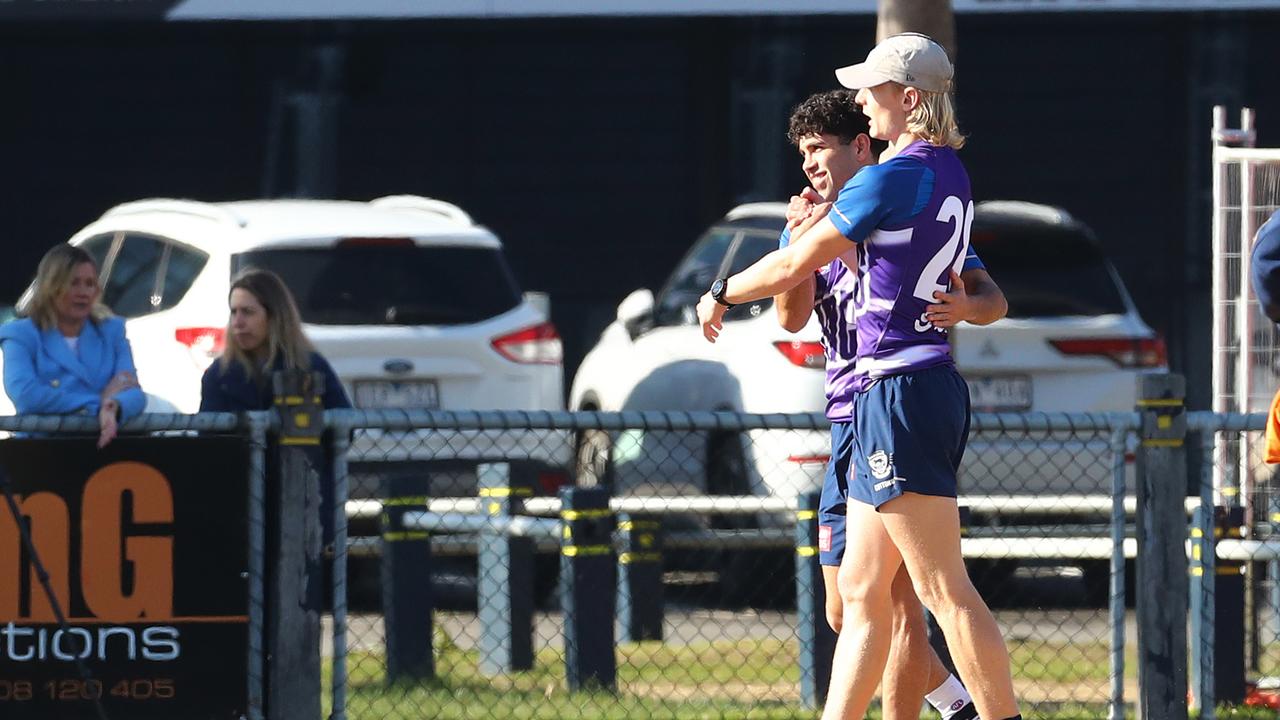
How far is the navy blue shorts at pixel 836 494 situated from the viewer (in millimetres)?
6672

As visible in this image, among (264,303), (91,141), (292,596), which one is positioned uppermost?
(91,141)

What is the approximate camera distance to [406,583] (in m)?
9.36

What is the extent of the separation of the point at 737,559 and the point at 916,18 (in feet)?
12.4

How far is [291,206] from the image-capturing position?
41.1ft

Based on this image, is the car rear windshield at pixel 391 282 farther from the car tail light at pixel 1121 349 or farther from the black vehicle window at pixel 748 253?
the car tail light at pixel 1121 349

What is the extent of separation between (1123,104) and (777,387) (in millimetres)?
6246

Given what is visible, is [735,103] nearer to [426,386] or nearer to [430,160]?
[430,160]

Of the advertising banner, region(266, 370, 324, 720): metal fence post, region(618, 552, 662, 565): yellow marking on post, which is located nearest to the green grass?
region(618, 552, 662, 565): yellow marking on post

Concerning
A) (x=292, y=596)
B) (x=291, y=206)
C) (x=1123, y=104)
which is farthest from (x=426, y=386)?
(x=1123, y=104)

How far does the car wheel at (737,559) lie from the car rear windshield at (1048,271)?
141cm

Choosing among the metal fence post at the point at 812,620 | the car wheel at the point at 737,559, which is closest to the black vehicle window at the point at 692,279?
the car wheel at the point at 737,559

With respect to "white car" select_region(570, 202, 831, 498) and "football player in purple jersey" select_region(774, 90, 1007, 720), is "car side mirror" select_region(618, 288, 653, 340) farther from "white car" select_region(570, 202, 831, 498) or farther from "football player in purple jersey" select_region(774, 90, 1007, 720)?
"football player in purple jersey" select_region(774, 90, 1007, 720)

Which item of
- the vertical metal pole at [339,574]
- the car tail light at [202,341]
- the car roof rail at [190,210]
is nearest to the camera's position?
the vertical metal pole at [339,574]

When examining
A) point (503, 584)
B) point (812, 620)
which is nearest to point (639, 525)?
point (503, 584)
